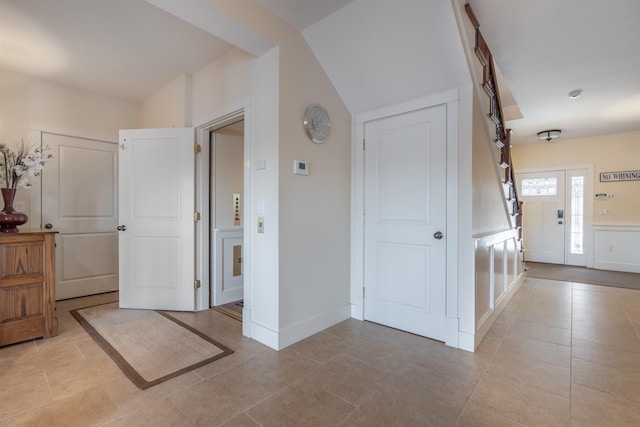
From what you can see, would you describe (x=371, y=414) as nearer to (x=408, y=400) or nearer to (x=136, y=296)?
(x=408, y=400)

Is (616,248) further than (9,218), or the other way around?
(616,248)

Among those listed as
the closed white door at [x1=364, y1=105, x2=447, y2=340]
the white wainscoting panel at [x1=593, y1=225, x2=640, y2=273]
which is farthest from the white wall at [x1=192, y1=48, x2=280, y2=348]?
the white wainscoting panel at [x1=593, y1=225, x2=640, y2=273]

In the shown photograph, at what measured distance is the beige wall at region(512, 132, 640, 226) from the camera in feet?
17.6

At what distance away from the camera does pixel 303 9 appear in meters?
2.26

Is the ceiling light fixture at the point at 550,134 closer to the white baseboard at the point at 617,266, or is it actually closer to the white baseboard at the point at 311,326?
the white baseboard at the point at 617,266

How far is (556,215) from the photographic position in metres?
6.14

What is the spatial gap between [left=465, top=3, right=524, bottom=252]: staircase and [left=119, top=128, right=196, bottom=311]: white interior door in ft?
9.47

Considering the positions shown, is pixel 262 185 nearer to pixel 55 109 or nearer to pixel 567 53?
pixel 55 109

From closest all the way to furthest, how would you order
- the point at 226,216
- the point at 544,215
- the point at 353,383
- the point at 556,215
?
the point at 353,383, the point at 226,216, the point at 556,215, the point at 544,215

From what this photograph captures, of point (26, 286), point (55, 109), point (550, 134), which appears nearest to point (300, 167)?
point (26, 286)

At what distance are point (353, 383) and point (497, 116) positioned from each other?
9.27ft

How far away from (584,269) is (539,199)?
5.22 feet

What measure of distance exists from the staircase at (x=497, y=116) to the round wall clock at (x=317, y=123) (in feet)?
4.32

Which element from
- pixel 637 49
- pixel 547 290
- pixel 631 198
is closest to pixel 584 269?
pixel 631 198
